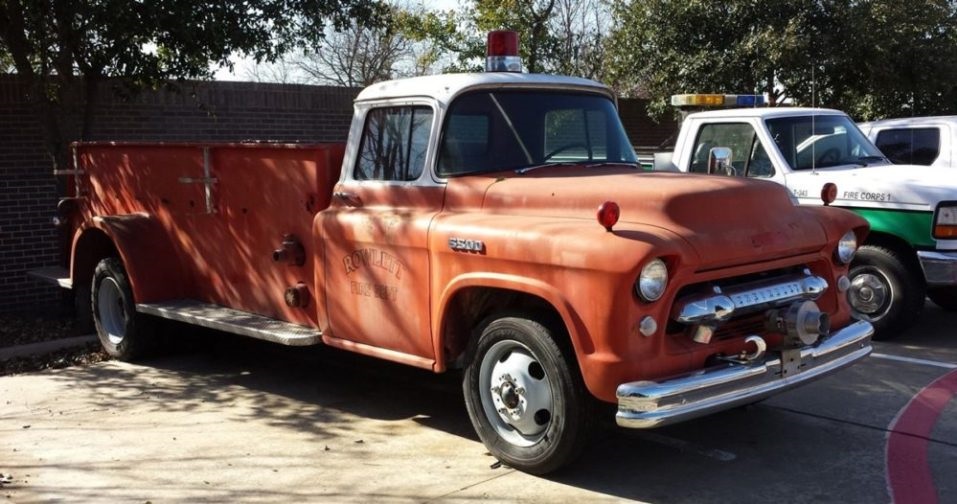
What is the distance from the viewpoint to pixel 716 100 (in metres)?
9.93

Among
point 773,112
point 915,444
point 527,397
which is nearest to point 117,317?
point 527,397

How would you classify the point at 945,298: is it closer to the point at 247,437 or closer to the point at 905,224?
the point at 905,224

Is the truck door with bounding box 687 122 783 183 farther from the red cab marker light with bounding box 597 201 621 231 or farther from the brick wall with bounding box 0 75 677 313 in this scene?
the brick wall with bounding box 0 75 677 313

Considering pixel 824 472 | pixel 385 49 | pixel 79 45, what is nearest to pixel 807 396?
pixel 824 472

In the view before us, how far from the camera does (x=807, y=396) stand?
21.6 feet

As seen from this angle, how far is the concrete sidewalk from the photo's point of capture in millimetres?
5082

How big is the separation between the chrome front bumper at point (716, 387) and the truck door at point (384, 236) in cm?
146

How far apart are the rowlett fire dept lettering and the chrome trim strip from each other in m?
1.74

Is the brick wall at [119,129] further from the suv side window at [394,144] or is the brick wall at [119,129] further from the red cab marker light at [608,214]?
the red cab marker light at [608,214]

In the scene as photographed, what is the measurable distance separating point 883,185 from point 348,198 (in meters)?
4.62

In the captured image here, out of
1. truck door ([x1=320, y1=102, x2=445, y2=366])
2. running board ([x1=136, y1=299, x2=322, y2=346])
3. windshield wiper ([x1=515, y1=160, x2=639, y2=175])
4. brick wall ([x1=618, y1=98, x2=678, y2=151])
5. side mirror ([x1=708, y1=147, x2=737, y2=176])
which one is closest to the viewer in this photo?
truck door ([x1=320, y1=102, x2=445, y2=366])

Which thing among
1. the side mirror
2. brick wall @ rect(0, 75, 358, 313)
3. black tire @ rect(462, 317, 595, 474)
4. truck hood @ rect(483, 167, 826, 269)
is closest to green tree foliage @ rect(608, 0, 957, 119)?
brick wall @ rect(0, 75, 358, 313)

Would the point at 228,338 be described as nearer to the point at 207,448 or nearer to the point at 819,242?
the point at 207,448

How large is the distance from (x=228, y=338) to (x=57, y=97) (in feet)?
10.7
